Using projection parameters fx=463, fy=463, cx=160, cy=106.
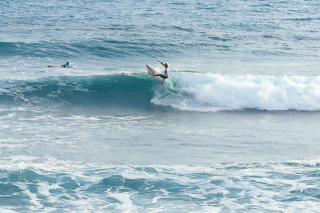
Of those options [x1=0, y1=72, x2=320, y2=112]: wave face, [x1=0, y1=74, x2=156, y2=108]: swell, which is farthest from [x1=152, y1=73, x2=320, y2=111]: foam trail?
[x1=0, y1=74, x2=156, y2=108]: swell

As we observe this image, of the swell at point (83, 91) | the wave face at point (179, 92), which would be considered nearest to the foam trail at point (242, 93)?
the wave face at point (179, 92)

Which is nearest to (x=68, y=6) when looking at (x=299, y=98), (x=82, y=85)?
(x=82, y=85)

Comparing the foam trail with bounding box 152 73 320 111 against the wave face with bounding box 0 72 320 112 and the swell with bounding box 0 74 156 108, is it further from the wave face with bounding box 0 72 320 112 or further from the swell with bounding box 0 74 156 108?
the swell with bounding box 0 74 156 108

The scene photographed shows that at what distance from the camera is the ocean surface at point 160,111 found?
429 inches

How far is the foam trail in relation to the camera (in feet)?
63.2

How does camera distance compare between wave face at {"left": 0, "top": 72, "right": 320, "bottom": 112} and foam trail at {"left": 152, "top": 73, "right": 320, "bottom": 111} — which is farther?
wave face at {"left": 0, "top": 72, "right": 320, "bottom": 112}

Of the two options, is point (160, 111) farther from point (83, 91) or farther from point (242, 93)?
point (83, 91)

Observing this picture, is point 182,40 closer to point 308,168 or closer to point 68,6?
point 68,6

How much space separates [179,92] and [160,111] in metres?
2.02

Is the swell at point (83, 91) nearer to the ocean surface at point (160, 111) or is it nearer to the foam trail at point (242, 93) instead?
the ocean surface at point (160, 111)

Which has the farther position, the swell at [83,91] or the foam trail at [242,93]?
the swell at [83,91]

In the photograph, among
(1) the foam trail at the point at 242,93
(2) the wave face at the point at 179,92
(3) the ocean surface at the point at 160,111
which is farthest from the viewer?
(2) the wave face at the point at 179,92

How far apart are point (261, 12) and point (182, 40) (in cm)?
1209

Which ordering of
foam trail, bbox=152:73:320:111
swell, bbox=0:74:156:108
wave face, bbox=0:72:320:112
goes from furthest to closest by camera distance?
swell, bbox=0:74:156:108
wave face, bbox=0:72:320:112
foam trail, bbox=152:73:320:111
